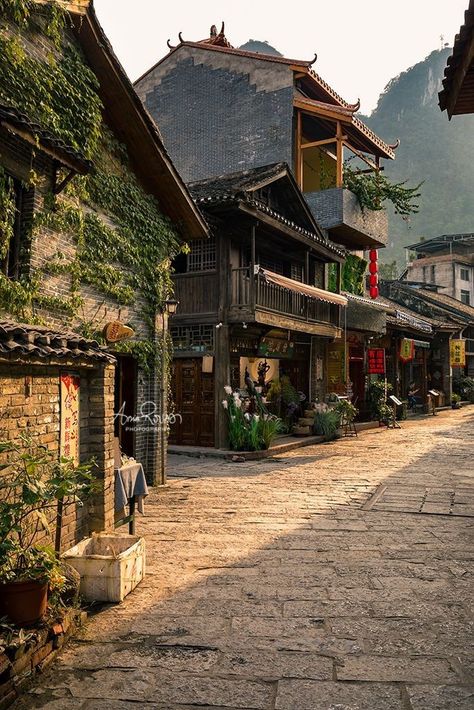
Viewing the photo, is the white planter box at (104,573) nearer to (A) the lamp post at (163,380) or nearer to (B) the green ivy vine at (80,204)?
(B) the green ivy vine at (80,204)

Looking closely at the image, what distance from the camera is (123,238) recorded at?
33.0 feet

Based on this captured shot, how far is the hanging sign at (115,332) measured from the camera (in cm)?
934

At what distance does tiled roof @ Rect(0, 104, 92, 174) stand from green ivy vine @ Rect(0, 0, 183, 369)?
596 millimetres

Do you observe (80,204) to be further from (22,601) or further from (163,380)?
(22,601)

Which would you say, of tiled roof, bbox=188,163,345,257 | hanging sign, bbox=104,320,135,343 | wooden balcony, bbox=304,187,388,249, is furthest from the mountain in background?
hanging sign, bbox=104,320,135,343

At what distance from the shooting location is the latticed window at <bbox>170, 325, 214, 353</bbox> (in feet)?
50.2

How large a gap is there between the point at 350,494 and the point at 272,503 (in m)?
1.54

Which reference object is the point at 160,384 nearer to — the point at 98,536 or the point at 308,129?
the point at 98,536

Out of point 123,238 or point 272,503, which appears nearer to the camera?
point 272,503

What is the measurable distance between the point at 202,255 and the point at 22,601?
12.5 meters

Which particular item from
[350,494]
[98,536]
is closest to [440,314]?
[350,494]

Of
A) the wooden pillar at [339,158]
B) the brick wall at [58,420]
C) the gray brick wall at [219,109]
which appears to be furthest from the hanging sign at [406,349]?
the brick wall at [58,420]

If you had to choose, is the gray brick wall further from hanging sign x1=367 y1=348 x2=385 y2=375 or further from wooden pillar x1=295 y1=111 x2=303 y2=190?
hanging sign x1=367 y1=348 x2=385 y2=375

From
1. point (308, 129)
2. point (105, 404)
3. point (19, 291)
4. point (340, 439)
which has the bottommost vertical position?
point (340, 439)
